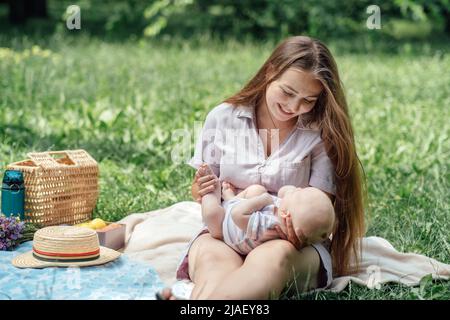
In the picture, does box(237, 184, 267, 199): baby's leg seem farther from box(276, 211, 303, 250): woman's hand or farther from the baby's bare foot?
box(276, 211, 303, 250): woman's hand

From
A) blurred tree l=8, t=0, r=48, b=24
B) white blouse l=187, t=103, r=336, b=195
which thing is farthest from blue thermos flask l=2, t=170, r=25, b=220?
blurred tree l=8, t=0, r=48, b=24

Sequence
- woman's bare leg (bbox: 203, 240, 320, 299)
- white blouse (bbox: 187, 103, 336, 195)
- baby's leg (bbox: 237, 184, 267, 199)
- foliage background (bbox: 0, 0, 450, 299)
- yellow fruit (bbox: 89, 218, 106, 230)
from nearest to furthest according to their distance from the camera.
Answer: woman's bare leg (bbox: 203, 240, 320, 299) < baby's leg (bbox: 237, 184, 267, 199) < white blouse (bbox: 187, 103, 336, 195) < yellow fruit (bbox: 89, 218, 106, 230) < foliage background (bbox: 0, 0, 450, 299)

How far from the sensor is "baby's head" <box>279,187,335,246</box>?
3057 millimetres

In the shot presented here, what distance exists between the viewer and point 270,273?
303 cm

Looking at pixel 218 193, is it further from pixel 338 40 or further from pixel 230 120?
pixel 338 40

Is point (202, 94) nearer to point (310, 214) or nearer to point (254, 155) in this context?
point (254, 155)

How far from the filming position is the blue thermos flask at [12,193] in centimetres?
406

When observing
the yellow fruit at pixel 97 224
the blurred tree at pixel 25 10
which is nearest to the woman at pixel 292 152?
the yellow fruit at pixel 97 224

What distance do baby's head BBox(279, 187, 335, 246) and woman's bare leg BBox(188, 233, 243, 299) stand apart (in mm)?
294

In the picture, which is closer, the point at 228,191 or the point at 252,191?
the point at 252,191

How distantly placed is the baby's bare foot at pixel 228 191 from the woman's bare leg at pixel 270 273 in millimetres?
374

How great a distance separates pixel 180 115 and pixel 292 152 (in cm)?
315

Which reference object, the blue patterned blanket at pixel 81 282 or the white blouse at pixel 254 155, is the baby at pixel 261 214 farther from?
the blue patterned blanket at pixel 81 282

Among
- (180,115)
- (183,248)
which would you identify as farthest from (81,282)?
(180,115)
